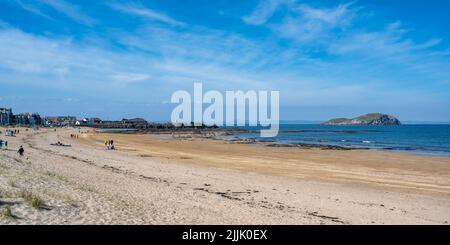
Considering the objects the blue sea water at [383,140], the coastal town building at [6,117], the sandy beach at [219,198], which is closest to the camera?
the sandy beach at [219,198]

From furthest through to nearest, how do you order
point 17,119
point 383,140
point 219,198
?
point 17,119, point 383,140, point 219,198

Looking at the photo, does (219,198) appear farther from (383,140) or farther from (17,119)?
(17,119)

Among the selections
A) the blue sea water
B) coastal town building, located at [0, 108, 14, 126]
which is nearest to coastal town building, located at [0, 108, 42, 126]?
coastal town building, located at [0, 108, 14, 126]

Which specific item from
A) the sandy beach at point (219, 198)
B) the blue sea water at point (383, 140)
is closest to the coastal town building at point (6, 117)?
the blue sea water at point (383, 140)

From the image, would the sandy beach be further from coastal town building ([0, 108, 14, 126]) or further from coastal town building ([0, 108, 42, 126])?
coastal town building ([0, 108, 42, 126])

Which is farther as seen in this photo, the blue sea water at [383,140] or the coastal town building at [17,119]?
the coastal town building at [17,119]

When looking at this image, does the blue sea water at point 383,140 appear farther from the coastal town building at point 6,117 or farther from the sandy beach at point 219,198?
the coastal town building at point 6,117

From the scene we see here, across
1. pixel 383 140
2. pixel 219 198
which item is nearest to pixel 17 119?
pixel 383 140

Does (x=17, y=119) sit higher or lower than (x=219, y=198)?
higher
